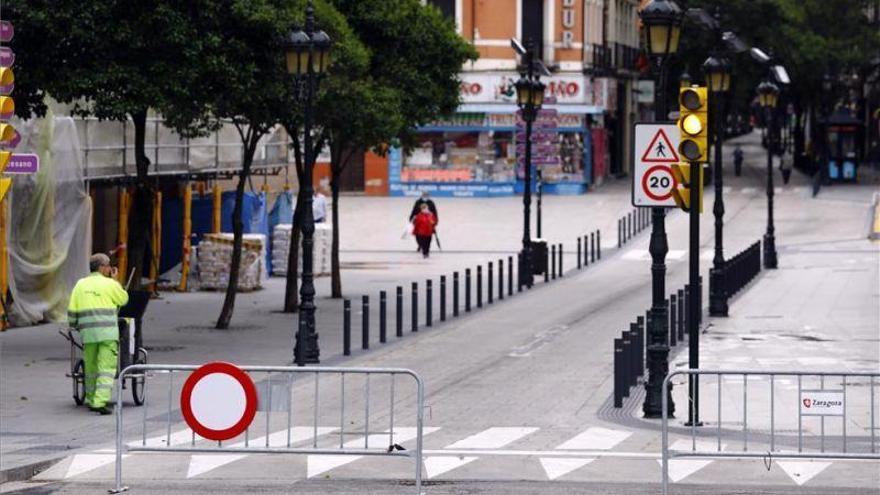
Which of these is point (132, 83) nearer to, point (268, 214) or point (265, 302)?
point (265, 302)

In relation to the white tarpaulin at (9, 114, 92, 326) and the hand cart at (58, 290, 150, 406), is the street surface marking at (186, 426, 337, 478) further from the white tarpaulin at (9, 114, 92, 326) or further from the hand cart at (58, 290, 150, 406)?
the white tarpaulin at (9, 114, 92, 326)

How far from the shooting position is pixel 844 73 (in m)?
86.6

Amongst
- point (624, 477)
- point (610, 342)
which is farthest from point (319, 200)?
point (624, 477)

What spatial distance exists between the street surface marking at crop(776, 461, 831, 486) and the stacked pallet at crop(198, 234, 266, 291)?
985 inches

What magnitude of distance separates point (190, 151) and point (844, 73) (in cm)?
5028

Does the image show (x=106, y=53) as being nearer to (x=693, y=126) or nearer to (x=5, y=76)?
(x=693, y=126)

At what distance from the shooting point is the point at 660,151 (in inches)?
861

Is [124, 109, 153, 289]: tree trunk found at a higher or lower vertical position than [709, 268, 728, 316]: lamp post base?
higher

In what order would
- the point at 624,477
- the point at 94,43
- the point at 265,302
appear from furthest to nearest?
the point at 265,302, the point at 94,43, the point at 624,477

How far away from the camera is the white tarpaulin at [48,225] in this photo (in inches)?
1305

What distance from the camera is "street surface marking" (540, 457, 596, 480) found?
17.5 metres

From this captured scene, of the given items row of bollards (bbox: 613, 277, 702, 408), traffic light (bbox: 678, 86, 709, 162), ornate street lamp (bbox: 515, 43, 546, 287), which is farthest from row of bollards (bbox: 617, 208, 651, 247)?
traffic light (bbox: 678, 86, 709, 162)

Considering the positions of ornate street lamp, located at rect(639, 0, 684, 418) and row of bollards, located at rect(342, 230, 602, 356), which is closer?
ornate street lamp, located at rect(639, 0, 684, 418)

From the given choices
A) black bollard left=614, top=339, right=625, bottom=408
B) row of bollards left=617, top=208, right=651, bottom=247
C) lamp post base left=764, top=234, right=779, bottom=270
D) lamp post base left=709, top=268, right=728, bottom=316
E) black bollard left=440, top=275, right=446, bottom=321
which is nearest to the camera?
black bollard left=614, top=339, right=625, bottom=408
